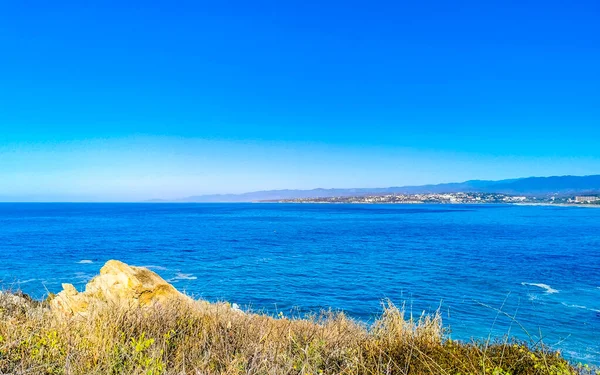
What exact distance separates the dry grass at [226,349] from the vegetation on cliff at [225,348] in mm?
16

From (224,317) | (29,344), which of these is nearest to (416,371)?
(224,317)

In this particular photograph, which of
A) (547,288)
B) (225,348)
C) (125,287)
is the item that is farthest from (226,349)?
(547,288)

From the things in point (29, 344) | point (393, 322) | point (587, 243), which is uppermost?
point (29, 344)

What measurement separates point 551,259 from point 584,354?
3068cm

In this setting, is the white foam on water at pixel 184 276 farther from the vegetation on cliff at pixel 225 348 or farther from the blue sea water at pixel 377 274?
the vegetation on cliff at pixel 225 348

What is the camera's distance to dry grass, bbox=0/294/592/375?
5.07 meters

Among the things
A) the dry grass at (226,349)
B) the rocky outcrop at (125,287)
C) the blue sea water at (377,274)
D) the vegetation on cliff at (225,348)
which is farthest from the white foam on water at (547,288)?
the rocky outcrop at (125,287)

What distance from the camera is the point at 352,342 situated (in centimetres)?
680

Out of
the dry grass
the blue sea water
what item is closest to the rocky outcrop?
the blue sea water

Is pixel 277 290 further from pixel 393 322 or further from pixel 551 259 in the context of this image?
pixel 551 259

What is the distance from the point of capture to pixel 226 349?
602 centimetres

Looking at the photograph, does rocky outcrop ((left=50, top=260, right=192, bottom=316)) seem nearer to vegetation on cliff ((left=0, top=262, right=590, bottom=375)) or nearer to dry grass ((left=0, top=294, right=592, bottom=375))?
vegetation on cliff ((left=0, top=262, right=590, bottom=375))

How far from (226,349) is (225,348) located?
85 millimetres

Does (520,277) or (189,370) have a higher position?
(189,370)
